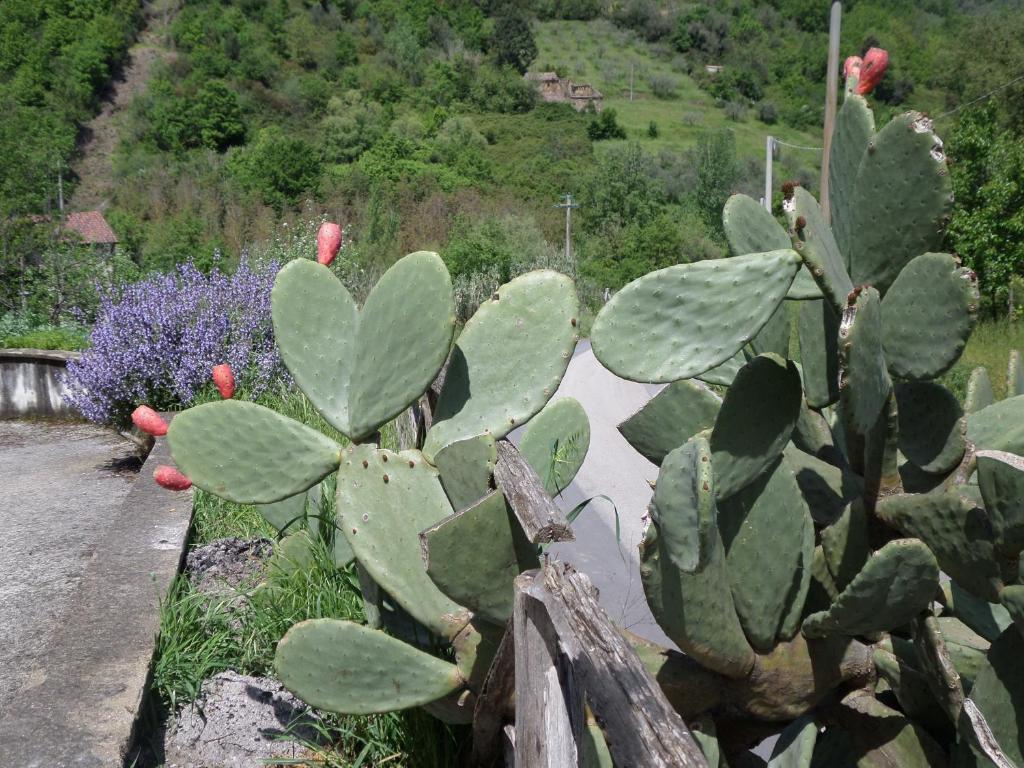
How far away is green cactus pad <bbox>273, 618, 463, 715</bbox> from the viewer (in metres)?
2.06

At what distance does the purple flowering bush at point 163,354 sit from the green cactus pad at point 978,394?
4783mm

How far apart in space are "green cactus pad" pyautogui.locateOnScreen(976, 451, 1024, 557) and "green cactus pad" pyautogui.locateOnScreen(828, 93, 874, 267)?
0.49 meters

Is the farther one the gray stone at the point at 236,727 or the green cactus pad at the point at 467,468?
the gray stone at the point at 236,727

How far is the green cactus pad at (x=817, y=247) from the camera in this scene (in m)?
1.48

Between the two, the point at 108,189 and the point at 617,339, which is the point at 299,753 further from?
the point at 108,189

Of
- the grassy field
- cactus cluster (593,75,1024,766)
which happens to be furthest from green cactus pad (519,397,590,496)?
the grassy field

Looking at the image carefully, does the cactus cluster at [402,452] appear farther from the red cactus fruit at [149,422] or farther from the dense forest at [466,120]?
the dense forest at [466,120]

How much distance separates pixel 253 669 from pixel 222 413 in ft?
3.71

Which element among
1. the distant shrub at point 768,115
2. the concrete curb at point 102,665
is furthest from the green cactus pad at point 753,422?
the distant shrub at point 768,115

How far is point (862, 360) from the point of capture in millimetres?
1427

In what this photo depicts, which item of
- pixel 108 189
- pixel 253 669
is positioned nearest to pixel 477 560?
pixel 253 669

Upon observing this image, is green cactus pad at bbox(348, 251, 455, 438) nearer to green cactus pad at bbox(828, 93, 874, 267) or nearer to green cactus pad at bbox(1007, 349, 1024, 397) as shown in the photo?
green cactus pad at bbox(828, 93, 874, 267)

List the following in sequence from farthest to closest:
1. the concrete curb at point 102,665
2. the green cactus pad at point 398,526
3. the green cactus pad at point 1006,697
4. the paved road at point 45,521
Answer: the paved road at point 45,521
the concrete curb at point 102,665
the green cactus pad at point 398,526
the green cactus pad at point 1006,697

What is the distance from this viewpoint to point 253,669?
312cm
